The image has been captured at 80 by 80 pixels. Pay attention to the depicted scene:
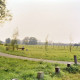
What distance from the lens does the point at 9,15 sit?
2478cm

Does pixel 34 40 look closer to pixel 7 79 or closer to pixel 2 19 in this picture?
pixel 2 19

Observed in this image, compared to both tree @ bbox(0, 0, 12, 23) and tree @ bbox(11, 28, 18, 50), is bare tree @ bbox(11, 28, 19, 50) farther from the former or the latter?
tree @ bbox(0, 0, 12, 23)

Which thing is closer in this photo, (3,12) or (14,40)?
(3,12)

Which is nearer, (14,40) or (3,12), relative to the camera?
(3,12)

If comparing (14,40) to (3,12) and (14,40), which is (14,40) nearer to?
(14,40)

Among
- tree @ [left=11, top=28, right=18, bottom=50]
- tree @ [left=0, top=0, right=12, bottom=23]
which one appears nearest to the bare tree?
tree @ [left=11, top=28, right=18, bottom=50]

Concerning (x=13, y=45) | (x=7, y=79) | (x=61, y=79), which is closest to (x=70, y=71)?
(x=61, y=79)

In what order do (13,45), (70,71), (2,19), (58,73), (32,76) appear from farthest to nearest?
(13,45), (2,19), (70,71), (58,73), (32,76)

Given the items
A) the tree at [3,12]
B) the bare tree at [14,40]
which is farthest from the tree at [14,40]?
the tree at [3,12]

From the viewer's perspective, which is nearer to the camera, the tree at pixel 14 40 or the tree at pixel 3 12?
the tree at pixel 3 12

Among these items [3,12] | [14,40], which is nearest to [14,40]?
[14,40]

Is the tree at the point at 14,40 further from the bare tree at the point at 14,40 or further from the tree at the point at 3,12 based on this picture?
the tree at the point at 3,12

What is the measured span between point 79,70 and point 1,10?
17.4 m

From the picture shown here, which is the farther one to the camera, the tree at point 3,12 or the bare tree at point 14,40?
the bare tree at point 14,40
